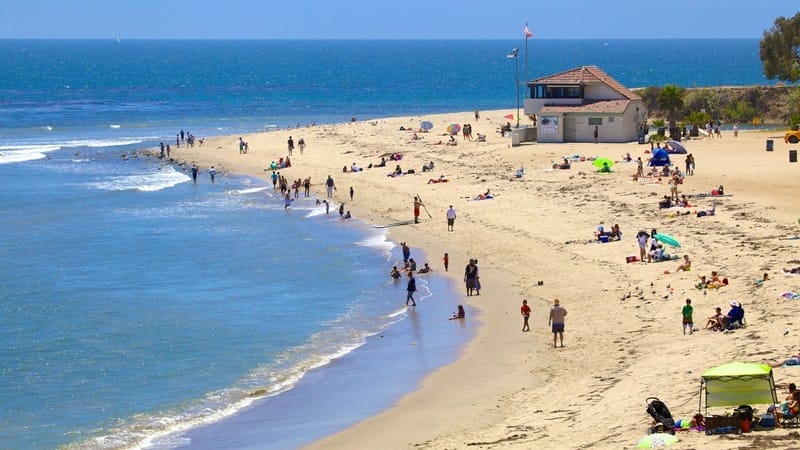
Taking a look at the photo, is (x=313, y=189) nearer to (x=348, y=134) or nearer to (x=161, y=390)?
(x=348, y=134)

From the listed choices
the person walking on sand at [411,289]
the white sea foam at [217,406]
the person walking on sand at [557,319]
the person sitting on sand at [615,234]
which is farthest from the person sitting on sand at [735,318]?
the person sitting on sand at [615,234]

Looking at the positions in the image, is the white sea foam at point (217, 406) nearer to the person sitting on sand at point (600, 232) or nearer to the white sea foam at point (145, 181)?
the person sitting on sand at point (600, 232)

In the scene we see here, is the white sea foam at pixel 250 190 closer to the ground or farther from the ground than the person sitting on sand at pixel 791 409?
farther from the ground

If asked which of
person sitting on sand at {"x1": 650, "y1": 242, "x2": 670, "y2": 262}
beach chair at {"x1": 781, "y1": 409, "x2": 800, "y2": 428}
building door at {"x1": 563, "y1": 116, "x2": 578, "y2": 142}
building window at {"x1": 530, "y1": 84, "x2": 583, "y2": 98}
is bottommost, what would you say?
beach chair at {"x1": 781, "y1": 409, "x2": 800, "y2": 428}

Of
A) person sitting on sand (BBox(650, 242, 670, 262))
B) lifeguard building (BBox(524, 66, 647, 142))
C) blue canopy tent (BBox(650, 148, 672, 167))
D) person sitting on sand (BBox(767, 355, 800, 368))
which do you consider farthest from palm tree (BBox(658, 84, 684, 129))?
person sitting on sand (BBox(767, 355, 800, 368))

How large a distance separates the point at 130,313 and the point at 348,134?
4316 centimetres

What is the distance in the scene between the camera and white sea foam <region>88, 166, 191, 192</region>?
58.0 m

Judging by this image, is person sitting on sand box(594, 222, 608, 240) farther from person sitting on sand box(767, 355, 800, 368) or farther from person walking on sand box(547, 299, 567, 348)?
person sitting on sand box(767, 355, 800, 368)

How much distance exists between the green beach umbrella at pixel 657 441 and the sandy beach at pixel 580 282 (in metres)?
0.22

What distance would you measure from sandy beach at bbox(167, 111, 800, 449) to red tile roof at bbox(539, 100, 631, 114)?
1767 mm

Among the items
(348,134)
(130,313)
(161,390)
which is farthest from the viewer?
(348,134)

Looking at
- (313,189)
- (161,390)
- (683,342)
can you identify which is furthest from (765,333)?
(313,189)

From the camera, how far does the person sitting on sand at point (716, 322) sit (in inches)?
989

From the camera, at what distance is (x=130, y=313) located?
32500 millimetres
